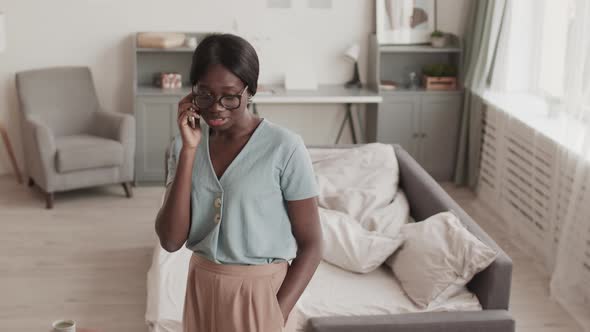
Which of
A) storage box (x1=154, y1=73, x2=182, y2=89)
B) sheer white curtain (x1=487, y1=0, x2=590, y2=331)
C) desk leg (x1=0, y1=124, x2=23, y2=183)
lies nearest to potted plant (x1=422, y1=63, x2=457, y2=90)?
sheer white curtain (x1=487, y1=0, x2=590, y2=331)

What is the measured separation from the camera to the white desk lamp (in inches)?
257

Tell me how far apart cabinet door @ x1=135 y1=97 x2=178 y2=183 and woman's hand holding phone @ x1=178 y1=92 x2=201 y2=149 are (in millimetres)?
4331

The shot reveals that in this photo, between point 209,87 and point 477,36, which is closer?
point 209,87

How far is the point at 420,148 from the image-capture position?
6539mm

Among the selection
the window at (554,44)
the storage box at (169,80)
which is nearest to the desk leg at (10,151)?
the storage box at (169,80)

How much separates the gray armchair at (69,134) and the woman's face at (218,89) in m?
4.04

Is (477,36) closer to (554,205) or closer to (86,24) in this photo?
(554,205)

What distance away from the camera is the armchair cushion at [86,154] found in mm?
5711

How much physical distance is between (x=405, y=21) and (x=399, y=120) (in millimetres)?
761

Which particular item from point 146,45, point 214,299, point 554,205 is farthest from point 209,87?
point 146,45

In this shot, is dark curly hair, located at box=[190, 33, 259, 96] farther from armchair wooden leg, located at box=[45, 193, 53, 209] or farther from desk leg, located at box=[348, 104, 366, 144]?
desk leg, located at box=[348, 104, 366, 144]

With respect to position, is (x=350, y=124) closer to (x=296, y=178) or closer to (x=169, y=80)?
(x=169, y=80)

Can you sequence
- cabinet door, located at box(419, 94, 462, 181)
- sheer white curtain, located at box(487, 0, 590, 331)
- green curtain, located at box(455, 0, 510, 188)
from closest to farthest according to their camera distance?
1. sheer white curtain, located at box(487, 0, 590, 331)
2. green curtain, located at box(455, 0, 510, 188)
3. cabinet door, located at box(419, 94, 462, 181)

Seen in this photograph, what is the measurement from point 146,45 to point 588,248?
3.40m
